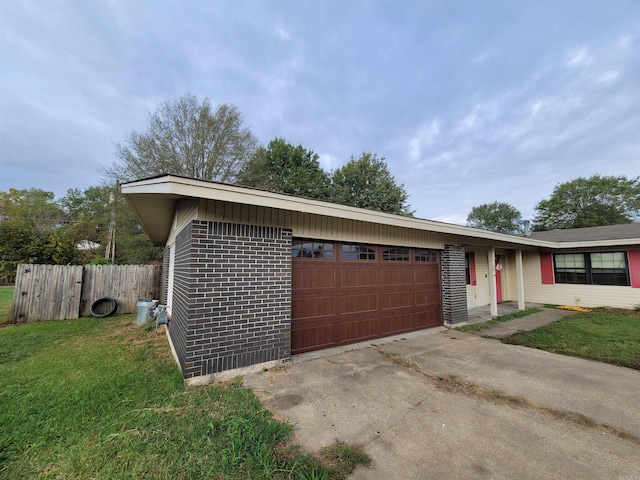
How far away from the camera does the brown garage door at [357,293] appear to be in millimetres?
4594

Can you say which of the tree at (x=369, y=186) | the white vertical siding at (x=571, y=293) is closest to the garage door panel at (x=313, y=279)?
the white vertical siding at (x=571, y=293)

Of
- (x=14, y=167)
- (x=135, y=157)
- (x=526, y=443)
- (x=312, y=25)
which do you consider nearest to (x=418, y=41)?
(x=312, y=25)

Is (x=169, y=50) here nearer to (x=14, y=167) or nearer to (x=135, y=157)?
(x=135, y=157)

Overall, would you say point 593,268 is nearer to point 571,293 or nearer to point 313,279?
point 571,293

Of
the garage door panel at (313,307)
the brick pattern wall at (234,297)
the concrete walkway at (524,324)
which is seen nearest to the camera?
the brick pattern wall at (234,297)

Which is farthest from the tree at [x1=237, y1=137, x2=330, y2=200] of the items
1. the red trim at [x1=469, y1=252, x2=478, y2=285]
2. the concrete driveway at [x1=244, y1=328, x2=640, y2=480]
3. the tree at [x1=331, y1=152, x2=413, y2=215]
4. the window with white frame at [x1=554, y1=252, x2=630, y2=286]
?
the concrete driveway at [x1=244, y1=328, x2=640, y2=480]

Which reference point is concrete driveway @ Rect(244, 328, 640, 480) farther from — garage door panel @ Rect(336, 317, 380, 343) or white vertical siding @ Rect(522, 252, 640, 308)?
white vertical siding @ Rect(522, 252, 640, 308)

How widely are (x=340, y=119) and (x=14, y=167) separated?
29.5m

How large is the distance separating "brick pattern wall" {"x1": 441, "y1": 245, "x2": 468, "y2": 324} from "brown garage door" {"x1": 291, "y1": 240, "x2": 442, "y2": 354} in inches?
10.2

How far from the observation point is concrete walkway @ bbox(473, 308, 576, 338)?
20.9ft

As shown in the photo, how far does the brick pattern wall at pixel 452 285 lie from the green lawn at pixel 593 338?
134 centimetres

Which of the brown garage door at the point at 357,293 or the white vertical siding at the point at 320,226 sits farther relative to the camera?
the brown garage door at the point at 357,293

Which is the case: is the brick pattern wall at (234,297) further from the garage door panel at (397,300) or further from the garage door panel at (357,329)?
the garage door panel at (397,300)

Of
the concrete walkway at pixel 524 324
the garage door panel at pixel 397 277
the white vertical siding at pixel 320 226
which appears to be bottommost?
the concrete walkway at pixel 524 324
